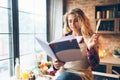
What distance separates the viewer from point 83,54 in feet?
4.86

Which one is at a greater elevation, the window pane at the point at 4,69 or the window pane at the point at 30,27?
the window pane at the point at 30,27

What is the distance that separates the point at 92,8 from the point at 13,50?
2.16 metres

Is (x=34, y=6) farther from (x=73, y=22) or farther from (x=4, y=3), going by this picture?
(x=73, y=22)

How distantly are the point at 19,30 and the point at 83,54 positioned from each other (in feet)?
5.51

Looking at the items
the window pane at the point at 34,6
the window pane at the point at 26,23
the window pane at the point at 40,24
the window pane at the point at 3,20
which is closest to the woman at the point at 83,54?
the window pane at the point at 3,20

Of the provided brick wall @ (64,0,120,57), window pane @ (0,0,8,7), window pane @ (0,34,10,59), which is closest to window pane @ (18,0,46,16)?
window pane @ (0,0,8,7)

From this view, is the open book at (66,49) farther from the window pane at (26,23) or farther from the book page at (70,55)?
the window pane at (26,23)

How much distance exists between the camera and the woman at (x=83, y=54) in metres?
1.42

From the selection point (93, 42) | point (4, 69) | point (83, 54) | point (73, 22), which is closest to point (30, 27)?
point (4, 69)

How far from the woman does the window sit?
1168 mm

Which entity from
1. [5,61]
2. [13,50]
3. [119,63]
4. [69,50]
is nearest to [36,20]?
[13,50]

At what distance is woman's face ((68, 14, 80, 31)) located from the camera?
1563mm

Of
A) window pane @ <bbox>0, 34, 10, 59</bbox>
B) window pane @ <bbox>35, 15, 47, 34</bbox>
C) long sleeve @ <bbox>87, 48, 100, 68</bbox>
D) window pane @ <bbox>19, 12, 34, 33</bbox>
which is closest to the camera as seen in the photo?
long sleeve @ <bbox>87, 48, 100, 68</bbox>

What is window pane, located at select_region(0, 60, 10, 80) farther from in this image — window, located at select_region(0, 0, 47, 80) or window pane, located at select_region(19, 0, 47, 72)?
window pane, located at select_region(19, 0, 47, 72)
